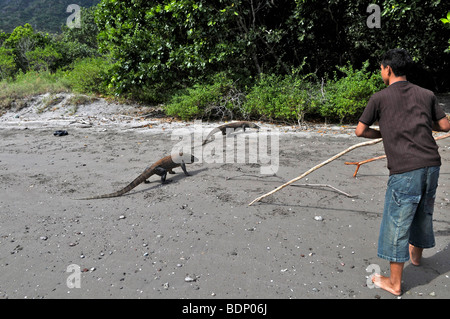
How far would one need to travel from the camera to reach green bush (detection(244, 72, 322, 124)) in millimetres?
10250

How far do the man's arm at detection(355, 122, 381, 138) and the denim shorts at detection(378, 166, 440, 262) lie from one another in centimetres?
40

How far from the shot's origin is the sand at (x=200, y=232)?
310 cm

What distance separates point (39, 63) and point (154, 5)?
680 inches

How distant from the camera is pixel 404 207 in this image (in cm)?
260

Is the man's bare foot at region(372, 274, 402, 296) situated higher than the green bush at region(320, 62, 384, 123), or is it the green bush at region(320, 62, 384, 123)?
the green bush at region(320, 62, 384, 123)

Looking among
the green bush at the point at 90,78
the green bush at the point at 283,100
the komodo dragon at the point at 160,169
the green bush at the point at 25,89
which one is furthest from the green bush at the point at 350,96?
the green bush at the point at 25,89

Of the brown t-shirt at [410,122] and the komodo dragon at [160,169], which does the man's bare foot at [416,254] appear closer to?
the brown t-shirt at [410,122]

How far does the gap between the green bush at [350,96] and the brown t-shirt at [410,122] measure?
771 cm

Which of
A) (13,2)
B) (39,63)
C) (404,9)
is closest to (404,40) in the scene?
(404,9)
